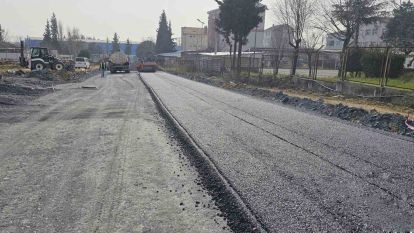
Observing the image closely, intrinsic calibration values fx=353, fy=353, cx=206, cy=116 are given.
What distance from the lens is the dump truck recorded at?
41.4m

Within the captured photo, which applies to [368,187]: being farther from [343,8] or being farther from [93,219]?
[343,8]

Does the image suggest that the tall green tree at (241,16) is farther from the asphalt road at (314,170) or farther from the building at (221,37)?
the building at (221,37)

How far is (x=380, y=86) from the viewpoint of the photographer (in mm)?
15336

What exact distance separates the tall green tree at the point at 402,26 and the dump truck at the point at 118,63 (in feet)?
92.0

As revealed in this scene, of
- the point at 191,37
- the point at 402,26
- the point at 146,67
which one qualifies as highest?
the point at 191,37

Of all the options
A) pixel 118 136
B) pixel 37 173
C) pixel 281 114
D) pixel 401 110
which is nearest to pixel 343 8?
pixel 401 110

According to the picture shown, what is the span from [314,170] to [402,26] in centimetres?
2987

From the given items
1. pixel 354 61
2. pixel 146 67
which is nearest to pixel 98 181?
pixel 354 61

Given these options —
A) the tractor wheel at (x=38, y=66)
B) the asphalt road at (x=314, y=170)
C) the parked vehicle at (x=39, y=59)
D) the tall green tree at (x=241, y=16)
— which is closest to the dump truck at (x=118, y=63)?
the parked vehicle at (x=39, y=59)

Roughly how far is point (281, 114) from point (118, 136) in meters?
5.72

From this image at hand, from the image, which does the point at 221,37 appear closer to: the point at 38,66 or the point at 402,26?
the point at 402,26

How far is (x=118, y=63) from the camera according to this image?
41.6m

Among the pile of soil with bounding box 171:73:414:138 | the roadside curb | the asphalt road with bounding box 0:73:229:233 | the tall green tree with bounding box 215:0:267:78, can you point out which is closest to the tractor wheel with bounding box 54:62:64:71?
the tall green tree with bounding box 215:0:267:78

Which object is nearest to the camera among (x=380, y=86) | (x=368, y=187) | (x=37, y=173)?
(x=368, y=187)
